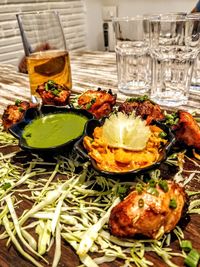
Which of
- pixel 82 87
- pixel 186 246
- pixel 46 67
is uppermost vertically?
pixel 46 67

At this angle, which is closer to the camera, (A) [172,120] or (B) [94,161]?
(B) [94,161]

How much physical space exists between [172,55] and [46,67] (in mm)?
720

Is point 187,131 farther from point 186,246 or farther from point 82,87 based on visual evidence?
point 82,87

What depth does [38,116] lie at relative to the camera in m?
1.39

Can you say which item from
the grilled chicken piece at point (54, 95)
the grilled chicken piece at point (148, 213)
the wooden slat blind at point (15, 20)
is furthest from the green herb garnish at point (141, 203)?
the wooden slat blind at point (15, 20)

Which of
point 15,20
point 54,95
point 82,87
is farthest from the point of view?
point 15,20

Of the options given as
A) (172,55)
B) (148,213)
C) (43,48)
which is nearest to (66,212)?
(148,213)

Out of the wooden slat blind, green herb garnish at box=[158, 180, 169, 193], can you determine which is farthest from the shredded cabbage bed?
the wooden slat blind

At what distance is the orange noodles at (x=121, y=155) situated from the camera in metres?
0.97

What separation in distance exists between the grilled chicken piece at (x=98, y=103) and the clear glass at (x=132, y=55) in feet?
1.43

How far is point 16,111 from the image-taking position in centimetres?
141

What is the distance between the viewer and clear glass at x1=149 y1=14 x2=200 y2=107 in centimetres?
152

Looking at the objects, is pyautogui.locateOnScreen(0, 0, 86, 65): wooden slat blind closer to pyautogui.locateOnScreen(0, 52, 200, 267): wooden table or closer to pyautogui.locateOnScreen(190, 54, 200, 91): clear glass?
pyautogui.locateOnScreen(0, 52, 200, 267): wooden table

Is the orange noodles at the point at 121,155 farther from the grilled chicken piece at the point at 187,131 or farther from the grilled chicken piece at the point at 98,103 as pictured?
the grilled chicken piece at the point at 98,103
